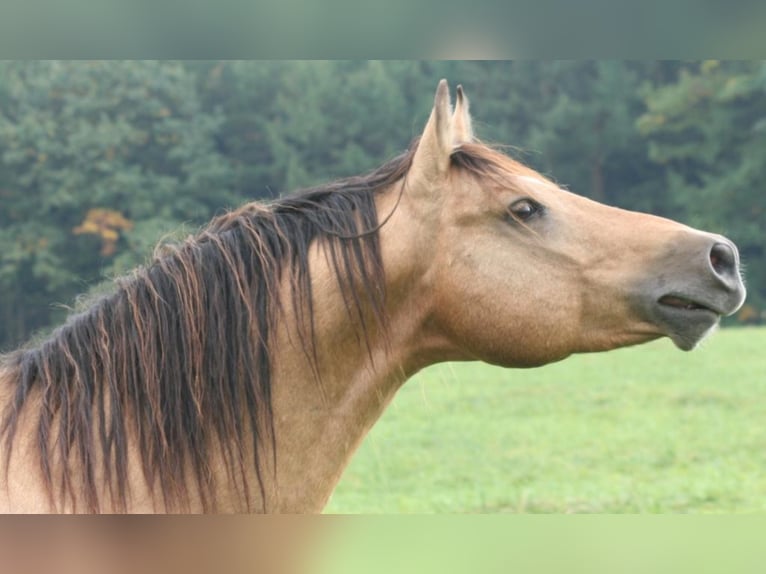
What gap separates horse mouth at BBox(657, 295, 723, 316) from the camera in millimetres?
2533

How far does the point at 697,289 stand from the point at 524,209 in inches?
21.5

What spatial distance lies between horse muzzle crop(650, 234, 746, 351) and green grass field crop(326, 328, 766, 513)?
2005 mm

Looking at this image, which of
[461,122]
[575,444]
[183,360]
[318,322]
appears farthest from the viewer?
[575,444]

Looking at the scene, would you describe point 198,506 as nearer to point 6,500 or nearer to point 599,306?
point 6,500

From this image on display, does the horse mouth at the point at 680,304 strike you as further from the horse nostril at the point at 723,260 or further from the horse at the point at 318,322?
the horse nostril at the point at 723,260

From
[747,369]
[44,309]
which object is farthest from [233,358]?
[44,309]

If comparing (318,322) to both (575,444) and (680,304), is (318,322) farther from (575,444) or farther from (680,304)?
(575,444)

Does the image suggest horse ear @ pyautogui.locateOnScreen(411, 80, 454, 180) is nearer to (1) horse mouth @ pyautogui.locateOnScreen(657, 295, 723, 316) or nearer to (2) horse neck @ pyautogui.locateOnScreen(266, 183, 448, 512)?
(2) horse neck @ pyautogui.locateOnScreen(266, 183, 448, 512)

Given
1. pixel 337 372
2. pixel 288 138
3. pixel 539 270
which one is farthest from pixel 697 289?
pixel 288 138

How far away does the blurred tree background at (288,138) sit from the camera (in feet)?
97.9

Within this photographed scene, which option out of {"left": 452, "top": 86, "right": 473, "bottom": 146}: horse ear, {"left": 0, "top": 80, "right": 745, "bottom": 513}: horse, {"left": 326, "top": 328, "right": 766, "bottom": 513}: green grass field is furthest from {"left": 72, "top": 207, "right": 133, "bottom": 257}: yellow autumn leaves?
{"left": 0, "top": 80, "right": 745, "bottom": 513}: horse

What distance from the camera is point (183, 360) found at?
2.36 meters

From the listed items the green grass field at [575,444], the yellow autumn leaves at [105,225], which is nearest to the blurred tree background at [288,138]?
the yellow autumn leaves at [105,225]

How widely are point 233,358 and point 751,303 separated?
3034 cm
